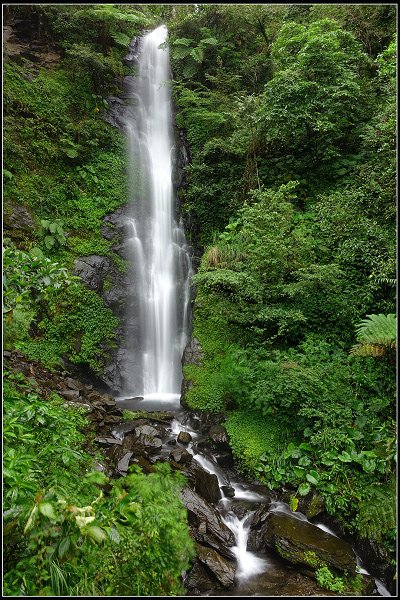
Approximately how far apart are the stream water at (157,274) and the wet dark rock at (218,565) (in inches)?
31.4

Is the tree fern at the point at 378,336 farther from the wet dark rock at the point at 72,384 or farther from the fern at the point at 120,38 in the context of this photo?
the fern at the point at 120,38

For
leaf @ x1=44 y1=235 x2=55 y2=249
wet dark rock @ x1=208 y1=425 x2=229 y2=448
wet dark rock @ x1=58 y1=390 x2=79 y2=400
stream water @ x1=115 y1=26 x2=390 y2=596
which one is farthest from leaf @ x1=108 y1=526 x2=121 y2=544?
leaf @ x1=44 y1=235 x2=55 y2=249

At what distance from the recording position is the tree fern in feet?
16.9

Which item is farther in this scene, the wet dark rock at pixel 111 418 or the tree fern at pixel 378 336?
the wet dark rock at pixel 111 418

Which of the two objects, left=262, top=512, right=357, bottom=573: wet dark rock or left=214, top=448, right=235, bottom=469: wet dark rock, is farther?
left=214, top=448, right=235, bottom=469: wet dark rock

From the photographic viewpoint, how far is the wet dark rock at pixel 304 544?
14.7 feet

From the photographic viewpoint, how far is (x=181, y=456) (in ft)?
20.0

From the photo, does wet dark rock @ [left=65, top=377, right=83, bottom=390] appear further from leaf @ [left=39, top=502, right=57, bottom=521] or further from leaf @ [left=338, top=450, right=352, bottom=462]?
leaf @ [left=39, top=502, right=57, bottom=521]

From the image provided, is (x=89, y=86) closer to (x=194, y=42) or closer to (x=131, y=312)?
(x=194, y=42)

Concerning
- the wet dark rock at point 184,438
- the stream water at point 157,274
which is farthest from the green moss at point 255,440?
the wet dark rock at point 184,438

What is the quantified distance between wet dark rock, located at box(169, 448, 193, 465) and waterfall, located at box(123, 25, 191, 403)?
3.11 metres

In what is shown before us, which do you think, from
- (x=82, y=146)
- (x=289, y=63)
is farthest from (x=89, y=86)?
(x=289, y=63)

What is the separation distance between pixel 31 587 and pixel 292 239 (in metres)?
6.67

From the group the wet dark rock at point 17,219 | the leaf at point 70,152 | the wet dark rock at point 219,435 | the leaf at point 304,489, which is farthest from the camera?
the leaf at point 70,152
